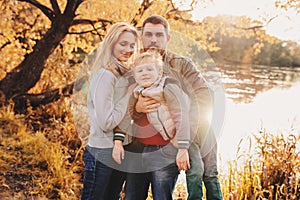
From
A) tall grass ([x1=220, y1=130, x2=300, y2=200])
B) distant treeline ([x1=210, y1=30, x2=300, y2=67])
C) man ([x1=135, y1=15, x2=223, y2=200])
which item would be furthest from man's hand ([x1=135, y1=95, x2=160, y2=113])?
distant treeline ([x1=210, y1=30, x2=300, y2=67])

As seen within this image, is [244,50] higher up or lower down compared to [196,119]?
higher up

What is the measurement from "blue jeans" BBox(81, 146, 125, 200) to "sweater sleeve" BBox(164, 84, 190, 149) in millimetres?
387

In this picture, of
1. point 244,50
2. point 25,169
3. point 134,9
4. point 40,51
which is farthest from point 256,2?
point 244,50

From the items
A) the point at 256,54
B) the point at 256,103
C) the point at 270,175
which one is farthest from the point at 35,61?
the point at 256,54

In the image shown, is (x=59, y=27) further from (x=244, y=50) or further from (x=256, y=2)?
(x=244, y=50)

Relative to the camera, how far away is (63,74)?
6586 millimetres

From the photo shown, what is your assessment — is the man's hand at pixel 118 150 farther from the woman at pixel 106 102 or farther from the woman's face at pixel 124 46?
the woman's face at pixel 124 46

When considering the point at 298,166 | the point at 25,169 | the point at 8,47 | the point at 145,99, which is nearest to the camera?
the point at 145,99

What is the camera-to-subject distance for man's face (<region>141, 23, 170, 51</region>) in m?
2.00

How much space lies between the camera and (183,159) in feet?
6.20

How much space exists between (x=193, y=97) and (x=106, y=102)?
0.44 metres

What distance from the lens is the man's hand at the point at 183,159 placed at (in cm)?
189

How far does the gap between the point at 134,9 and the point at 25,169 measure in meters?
2.25

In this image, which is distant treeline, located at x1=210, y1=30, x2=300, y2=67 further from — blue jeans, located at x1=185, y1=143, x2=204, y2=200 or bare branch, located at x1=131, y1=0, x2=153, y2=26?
blue jeans, located at x1=185, y1=143, x2=204, y2=200
